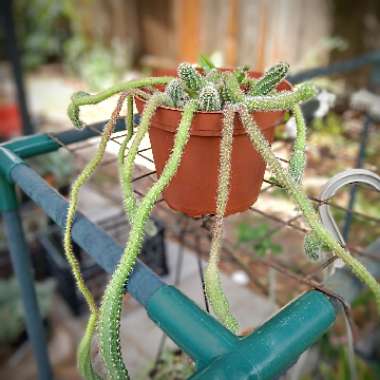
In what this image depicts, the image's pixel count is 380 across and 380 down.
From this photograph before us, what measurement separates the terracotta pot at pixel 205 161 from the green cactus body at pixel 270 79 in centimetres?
4

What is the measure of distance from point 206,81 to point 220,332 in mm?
381

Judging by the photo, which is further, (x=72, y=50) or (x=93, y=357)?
(x=72, y=50)

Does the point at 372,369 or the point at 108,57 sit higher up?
the point at 108,57

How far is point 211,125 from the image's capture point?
643 mm

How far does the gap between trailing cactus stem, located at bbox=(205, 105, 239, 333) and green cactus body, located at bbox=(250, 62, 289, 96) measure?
3.9 inches

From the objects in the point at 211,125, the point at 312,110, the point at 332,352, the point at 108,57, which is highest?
the point at 211,125

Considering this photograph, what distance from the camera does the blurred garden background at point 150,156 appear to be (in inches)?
51.5

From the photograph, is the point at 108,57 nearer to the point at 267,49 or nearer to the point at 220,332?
the point at 267,49

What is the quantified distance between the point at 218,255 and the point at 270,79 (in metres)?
0.28

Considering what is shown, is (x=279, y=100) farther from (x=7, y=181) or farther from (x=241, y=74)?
(x=7, y=181)

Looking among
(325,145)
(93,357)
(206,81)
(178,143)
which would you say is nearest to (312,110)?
(206,81)

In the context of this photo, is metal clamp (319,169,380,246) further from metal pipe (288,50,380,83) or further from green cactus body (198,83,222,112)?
metal pipe (288,50,380,83)

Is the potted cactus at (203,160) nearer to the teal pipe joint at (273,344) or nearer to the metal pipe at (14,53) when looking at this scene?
the teal pipe joint at (273,344)

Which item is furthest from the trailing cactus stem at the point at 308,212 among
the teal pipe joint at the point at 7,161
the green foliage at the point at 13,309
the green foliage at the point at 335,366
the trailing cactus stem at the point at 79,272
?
the green foliage at the point at 13,309
